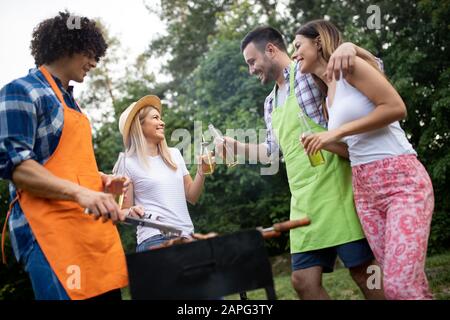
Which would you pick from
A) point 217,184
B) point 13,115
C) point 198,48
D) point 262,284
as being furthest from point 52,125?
point 198,48

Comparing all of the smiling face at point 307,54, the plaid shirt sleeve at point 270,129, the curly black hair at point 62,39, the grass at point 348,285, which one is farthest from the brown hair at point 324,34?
the grass at point 348,285

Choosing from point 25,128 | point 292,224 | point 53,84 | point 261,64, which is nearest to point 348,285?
point 261,64

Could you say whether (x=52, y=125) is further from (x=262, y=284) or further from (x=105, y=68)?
(x=105, y=68)

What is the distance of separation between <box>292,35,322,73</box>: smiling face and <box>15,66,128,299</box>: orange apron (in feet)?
3.93

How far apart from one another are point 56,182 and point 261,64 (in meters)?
1.58

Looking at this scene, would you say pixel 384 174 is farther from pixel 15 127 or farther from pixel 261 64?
pixel 15 127

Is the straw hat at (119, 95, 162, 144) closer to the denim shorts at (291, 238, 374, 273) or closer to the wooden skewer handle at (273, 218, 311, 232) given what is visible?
the denim shorts at (291, 238, 374, 273)

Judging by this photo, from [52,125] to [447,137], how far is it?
9285mm

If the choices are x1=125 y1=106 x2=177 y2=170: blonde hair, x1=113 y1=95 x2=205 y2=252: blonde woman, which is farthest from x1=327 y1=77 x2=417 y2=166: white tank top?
x1=125 y1=106 x2=177 y2=170: blonde hair

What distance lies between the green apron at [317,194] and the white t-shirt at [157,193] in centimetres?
78

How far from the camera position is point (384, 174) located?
2.20 meters

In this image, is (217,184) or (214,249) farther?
(217,184)

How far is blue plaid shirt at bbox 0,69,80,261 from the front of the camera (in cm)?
189

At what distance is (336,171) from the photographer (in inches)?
101
